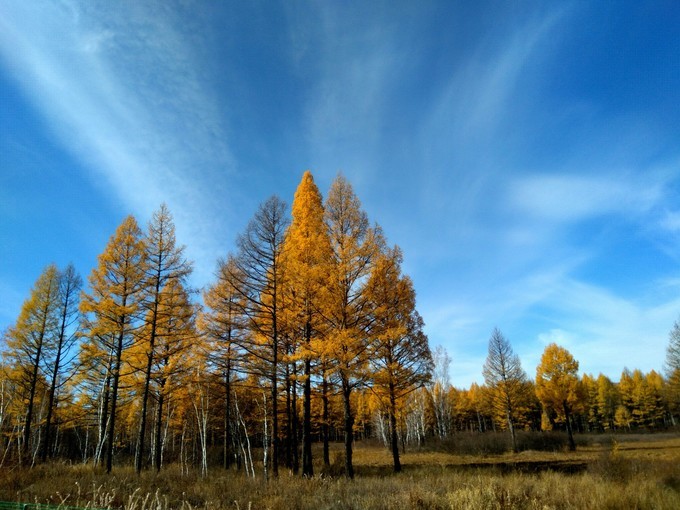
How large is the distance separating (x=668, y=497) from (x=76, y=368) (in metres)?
23.4

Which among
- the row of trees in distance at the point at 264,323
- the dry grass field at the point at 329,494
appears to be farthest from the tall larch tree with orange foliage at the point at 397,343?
the dry grass field at the point at 329,494

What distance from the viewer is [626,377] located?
69.8 meters

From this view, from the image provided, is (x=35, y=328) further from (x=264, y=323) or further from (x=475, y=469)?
(x=475, y=469)

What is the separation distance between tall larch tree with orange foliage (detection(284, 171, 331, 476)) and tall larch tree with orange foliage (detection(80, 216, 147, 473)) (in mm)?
6725

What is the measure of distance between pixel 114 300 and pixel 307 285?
8.42 metres

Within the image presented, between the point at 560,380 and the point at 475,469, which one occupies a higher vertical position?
the point at 560,380

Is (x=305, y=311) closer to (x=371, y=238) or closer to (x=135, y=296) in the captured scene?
(x=371, y=238)

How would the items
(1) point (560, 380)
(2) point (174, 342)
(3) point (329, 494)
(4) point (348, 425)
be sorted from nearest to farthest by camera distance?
(3) point (329, 494) < (4) point (348, 425) < (2) point (174, 342) < (1) point (560, 380)

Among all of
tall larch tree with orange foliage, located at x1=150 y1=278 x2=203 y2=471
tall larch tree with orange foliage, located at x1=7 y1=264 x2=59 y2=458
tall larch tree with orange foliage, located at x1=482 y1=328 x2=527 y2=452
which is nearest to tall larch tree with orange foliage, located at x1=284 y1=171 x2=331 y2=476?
tall larch tree with orange foliage, located at x1=150 y1=278 x2=203 y2=471

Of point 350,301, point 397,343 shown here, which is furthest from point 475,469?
point 350,301

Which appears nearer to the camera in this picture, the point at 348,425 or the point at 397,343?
the point at 348,425

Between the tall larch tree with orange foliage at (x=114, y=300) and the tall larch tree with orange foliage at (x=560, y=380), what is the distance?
3416 cm

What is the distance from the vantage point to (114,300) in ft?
49.1

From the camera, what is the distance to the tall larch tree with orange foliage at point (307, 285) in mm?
12578
